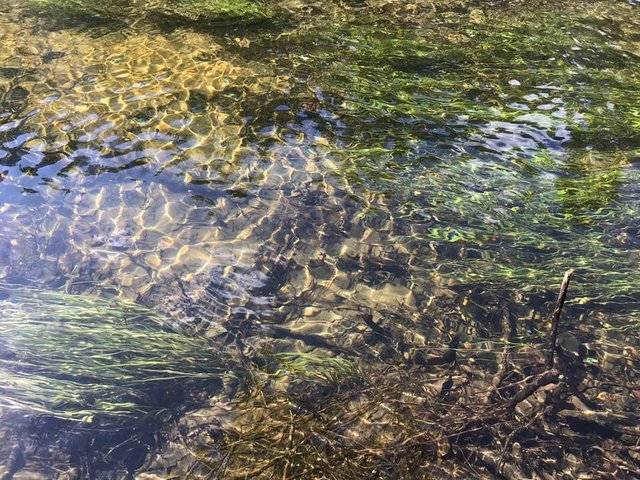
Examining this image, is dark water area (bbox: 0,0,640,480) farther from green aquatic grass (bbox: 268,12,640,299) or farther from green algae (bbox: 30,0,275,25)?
green algae (bbox: 30,0,275,25)

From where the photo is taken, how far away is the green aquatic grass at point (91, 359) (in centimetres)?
346

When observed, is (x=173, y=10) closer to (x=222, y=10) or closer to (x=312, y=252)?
(x=222, y=10)

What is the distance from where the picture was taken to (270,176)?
17.4 feet

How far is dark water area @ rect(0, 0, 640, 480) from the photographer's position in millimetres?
3355

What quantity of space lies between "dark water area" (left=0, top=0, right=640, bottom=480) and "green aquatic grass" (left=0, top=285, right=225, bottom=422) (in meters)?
0.02

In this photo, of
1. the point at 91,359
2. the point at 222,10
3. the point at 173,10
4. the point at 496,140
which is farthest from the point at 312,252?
the point at 173,10

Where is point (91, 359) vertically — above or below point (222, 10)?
below

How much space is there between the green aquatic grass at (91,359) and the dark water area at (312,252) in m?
0.02

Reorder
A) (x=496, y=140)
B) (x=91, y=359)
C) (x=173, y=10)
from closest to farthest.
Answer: (x=91, y=359) < (x=496, y=140) < (x=173, y=10)

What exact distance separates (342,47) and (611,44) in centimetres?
376

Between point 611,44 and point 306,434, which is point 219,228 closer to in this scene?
point 306,434

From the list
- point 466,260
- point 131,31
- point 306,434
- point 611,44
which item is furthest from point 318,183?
point 611,44

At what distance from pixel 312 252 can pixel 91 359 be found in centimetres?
187

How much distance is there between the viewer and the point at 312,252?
15.0ft
